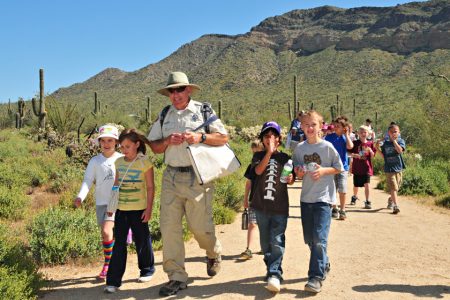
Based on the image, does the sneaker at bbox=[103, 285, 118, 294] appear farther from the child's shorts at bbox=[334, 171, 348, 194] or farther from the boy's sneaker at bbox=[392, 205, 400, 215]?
the boy's sneaker at bbox=[392, 205, 400, 215]

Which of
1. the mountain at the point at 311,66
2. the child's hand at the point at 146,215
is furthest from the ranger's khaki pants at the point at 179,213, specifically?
the mountain at the point at 311,66

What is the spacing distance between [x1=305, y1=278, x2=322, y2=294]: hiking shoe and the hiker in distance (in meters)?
1.09

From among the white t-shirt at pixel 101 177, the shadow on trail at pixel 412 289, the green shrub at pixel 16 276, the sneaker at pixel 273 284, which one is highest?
the white t-shirt at pixel 101 177

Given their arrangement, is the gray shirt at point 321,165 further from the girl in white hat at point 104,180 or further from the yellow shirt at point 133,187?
the girl in white hat at point 104,180

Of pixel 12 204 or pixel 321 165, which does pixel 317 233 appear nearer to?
pixel 321 165

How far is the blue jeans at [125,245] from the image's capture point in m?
4.49

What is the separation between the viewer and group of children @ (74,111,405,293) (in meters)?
4.39

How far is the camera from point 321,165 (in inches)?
180

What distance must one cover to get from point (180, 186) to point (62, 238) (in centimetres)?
228

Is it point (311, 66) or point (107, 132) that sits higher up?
point (311, 66)

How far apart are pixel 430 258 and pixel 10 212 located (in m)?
7.19

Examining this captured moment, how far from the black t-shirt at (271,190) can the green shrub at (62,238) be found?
251 cm

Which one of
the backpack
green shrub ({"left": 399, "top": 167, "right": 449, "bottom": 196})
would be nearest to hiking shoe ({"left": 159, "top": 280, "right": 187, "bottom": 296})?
the backpack

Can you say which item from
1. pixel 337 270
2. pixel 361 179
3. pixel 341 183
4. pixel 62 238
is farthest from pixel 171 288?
pixel 361 179
